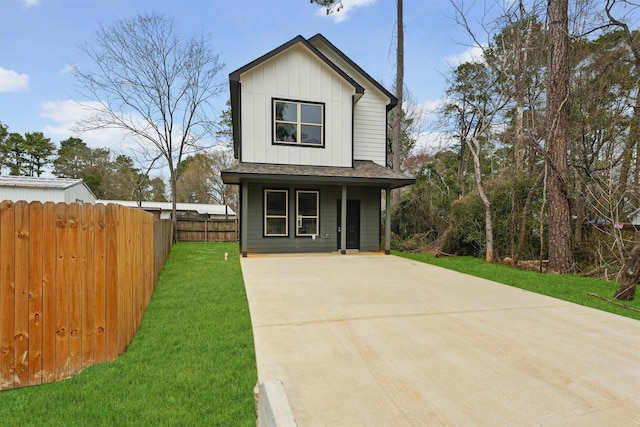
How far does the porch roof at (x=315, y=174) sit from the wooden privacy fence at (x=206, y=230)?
25.1 ft

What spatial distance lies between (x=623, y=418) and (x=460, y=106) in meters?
20.7

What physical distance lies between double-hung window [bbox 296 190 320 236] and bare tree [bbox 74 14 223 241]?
28.5 feet

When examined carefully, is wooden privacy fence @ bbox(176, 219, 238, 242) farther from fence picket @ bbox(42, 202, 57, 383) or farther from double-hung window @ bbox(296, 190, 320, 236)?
fence picket @ bbox(42, 202, 57, 383)

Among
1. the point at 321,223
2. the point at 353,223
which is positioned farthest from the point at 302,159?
the point at 353,223

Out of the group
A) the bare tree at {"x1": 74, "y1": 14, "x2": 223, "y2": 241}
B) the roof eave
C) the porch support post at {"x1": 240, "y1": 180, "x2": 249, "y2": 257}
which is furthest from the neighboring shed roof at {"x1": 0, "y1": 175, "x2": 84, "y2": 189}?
the roof eave

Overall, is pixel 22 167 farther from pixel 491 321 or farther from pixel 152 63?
pixel 491 321

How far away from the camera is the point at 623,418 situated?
2.21m

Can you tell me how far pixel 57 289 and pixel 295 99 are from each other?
951cm

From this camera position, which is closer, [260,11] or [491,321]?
[491,321]

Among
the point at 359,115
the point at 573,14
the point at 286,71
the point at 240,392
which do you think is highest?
the point at 573,14

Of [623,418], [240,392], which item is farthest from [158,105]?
[623,418]

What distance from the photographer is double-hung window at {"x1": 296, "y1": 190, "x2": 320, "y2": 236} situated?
11.7 metres

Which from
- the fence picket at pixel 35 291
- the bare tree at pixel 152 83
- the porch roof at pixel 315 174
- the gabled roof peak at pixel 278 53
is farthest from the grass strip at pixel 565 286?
the bare tree at pixel 152 83

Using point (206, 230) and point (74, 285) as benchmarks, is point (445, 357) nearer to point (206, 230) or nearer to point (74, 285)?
point (74, 285)
